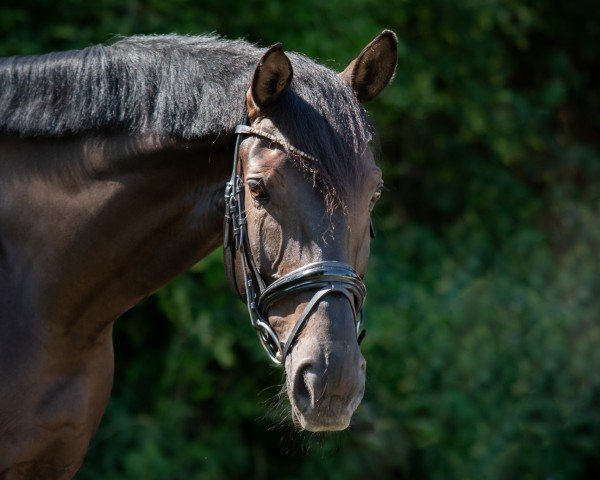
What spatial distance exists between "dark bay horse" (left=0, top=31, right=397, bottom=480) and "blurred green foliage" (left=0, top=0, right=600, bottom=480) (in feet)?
4.12

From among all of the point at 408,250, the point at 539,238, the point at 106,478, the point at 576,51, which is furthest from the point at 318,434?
the point at 576,51

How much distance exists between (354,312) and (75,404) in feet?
3.05

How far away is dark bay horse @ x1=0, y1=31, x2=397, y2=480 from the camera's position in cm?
238

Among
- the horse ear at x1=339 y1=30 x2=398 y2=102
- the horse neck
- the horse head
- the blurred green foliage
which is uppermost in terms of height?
the horse ear at x1=339 y1=30 x2=398 y2=102

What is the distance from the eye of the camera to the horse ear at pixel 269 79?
2.38m

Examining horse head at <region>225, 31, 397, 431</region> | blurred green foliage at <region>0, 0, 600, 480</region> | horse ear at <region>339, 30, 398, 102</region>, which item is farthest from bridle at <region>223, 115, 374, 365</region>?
blurred green foliage at <region>0, 0, 600, 480</region>

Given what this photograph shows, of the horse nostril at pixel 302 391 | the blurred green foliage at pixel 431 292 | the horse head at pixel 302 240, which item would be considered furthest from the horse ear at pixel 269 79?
the blurred green foliage at pixel 431 292

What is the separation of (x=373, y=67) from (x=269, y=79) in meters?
0.39

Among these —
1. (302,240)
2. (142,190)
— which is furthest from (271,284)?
(142,190)

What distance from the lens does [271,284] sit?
2359 mm

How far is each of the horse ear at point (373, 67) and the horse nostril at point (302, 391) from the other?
2.87ft

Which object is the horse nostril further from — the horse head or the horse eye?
the horse eye

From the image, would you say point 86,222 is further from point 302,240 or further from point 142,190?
point 302,240

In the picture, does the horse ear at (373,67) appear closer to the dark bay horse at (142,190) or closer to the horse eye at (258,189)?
the dark bay horse at (142,190)
